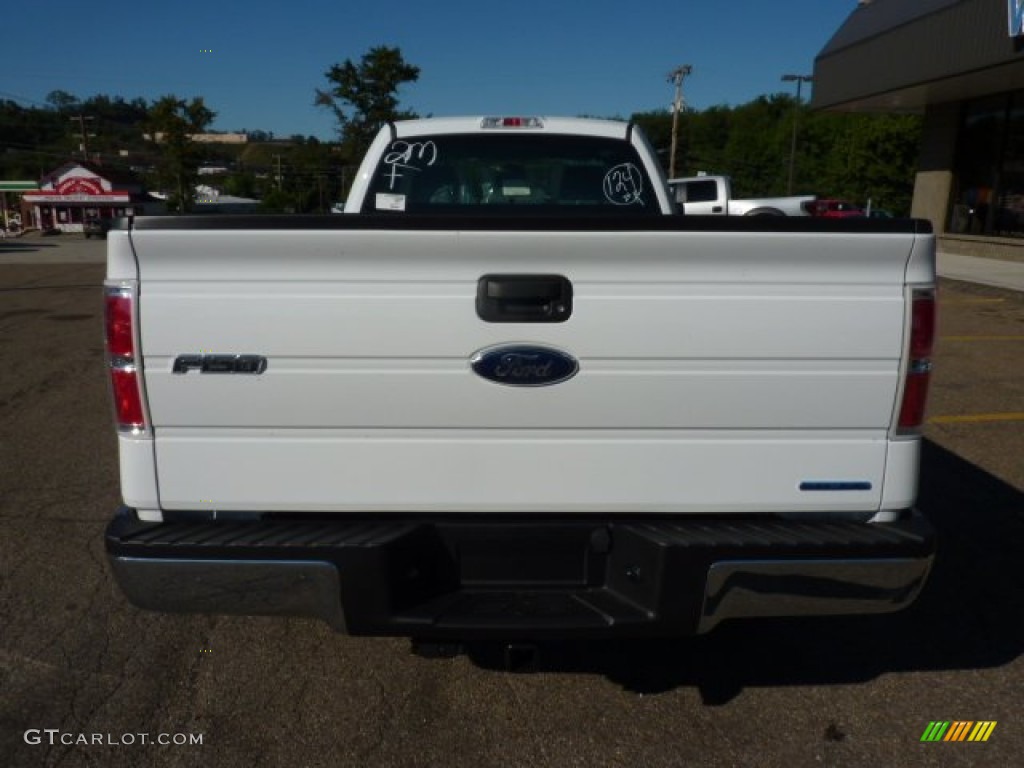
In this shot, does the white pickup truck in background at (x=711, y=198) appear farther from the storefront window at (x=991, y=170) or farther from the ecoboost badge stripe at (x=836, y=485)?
the ecoboost badge stripe at (x=836, y=485)

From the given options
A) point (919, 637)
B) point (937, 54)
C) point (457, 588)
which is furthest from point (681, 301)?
point (937, 54)

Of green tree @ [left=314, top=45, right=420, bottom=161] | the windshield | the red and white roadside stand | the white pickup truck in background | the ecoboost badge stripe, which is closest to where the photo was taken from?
the ecoboost badge stripe

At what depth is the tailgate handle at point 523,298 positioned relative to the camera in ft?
7.18

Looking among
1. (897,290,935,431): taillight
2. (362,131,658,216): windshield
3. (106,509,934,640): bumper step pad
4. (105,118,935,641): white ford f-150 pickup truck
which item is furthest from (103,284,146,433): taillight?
(362,131,658,216): windshield

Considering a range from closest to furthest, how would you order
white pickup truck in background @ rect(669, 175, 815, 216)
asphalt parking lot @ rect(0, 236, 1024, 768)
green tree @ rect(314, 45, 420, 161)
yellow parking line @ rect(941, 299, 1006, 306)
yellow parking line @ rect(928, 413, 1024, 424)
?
1. asphalt parking lot @ rect(0, 236, 1024, 768)
2. yellow parking line @ rect(928, 413, 1024, 424)
3. yellow parking line @ rect(941, 299, 1006, 306)
4. white pickup truck in background @ rect(669, 175, 815, 216)
5. green tree @ rect(314, 45, 420, 161)

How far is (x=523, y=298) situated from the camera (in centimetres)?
219

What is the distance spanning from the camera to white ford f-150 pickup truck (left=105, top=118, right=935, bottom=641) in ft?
7.15

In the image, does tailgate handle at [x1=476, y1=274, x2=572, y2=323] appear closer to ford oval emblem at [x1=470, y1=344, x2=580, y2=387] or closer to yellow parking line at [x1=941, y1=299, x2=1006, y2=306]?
ford oval emblem at [x1=470, y1=344, x2=580, y2=387]

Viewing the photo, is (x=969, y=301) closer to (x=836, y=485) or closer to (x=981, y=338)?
(x=981, y=338)

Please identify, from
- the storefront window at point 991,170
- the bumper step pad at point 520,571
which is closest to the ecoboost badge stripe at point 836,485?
the bumper step pad at point 520,571

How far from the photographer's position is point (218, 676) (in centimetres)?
300

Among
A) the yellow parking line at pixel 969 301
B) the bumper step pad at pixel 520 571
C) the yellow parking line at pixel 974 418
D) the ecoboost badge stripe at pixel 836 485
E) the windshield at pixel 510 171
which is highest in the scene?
the windshield at pixel 510 171

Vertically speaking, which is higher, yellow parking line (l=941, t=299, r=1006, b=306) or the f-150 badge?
the f-150 badge

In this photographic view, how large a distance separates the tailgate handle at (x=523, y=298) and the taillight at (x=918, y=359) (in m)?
0.95
